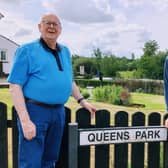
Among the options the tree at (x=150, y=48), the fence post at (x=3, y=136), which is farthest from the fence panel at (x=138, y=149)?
the tree at (x=150, y=48)

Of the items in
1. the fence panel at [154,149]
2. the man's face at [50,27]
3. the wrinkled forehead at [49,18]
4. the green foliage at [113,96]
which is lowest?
the green foliage at [113,96]

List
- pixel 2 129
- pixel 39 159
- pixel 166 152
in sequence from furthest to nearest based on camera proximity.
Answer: pixel 166 152 → pixel 2 129 → pixel 39 159

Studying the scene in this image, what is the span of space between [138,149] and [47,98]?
1353mm

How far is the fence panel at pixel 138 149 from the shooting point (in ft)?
13.5

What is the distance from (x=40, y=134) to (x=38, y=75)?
50 centimetres

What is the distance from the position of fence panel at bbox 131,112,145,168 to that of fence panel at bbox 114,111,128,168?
3.1 inches

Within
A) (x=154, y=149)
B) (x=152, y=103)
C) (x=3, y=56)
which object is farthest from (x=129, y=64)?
(x=154, y=149)

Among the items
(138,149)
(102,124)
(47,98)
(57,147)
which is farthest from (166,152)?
(47,98)

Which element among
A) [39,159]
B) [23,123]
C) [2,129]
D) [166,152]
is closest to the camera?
[23,123]

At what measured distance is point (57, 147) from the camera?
3637mm

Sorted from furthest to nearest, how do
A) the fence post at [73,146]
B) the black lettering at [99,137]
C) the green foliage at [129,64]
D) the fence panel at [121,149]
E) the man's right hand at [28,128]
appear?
1. the green foliage at [129,64]
2. the fence panel at [121,149]
3. the black lettering at [99,137]
4. the fence post at [73,146]
5. the man's right hand at [28,128]

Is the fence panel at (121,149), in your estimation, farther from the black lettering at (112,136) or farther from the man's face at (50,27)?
the man's face at (50,27)

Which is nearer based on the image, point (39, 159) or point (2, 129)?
point (39, 159)

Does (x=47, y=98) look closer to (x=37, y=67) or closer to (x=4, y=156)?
(x=37, y=67)
